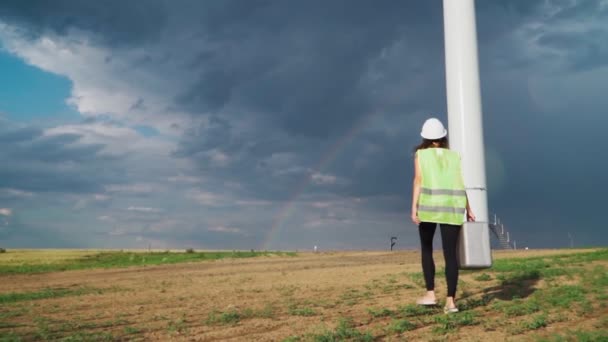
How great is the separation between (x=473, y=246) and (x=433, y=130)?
220 cm

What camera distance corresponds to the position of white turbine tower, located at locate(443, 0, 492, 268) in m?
11.8

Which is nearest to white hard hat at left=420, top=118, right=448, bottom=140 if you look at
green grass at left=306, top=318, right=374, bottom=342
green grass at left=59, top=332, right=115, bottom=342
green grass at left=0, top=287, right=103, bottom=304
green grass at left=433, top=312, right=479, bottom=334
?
green grass at left=433, top=312, right=479, bottom=334

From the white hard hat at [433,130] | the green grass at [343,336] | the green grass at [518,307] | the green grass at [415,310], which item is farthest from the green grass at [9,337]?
the green grass at [518,307]

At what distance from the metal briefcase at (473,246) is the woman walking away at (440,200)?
67 centimetres

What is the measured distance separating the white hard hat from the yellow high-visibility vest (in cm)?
25

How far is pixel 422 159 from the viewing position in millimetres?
8781

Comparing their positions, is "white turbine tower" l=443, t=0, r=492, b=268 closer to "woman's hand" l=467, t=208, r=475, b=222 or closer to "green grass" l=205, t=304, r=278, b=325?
"woman's hand" l=467, t=208, r=475, b=222

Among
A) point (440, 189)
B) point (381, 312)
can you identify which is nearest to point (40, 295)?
point (381, 312)

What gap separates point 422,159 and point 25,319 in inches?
317

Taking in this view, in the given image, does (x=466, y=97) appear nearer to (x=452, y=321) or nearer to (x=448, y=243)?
(x=448, y=243)

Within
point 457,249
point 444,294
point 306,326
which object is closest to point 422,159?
point 457,249

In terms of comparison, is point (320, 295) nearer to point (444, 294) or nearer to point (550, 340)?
point (444, 294)

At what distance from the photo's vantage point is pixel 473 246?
31.2 ft

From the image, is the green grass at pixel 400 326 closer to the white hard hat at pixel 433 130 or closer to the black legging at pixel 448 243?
the black legging at pixel 448 243
